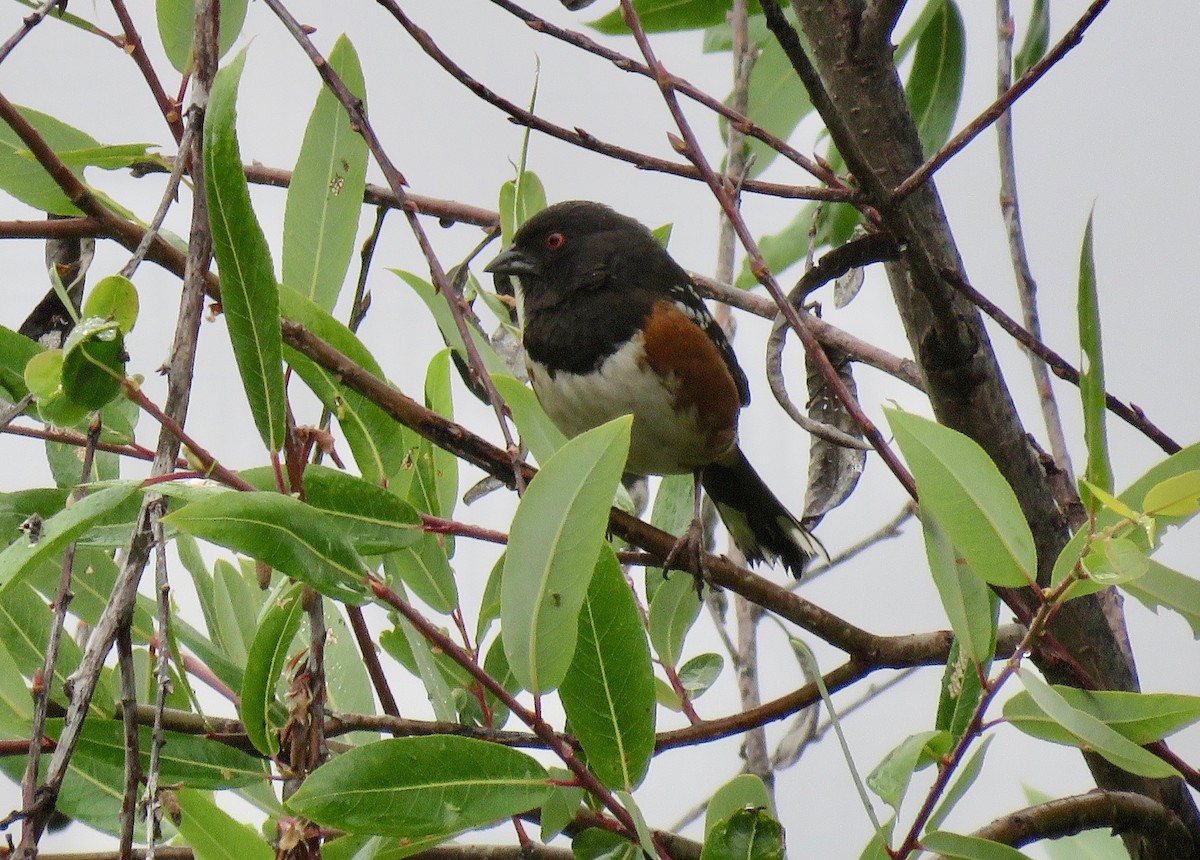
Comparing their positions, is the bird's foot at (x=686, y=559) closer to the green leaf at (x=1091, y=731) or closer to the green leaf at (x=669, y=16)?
the green leaf at (x=1091, y=731)

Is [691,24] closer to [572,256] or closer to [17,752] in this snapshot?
[572,256]

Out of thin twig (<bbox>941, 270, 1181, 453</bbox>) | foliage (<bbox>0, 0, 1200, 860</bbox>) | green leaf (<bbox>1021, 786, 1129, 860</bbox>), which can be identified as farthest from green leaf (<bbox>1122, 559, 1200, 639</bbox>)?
green leaf (<bbox>1021, 786, 1129, 860</bbox>)

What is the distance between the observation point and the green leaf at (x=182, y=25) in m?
1.62

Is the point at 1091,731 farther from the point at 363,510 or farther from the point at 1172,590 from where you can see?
the point at 363,510

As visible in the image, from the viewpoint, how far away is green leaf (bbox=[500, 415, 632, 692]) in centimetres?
97

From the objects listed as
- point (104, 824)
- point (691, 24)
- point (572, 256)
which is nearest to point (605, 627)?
point (104, 824)

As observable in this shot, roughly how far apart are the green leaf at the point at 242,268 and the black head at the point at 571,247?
4.37ft

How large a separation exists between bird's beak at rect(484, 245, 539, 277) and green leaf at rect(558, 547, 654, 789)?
1.37 meters

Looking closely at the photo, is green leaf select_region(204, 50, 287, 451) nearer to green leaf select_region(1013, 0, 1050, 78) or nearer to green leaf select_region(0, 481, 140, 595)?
green leaf select_region(0, 481, 140, 595)

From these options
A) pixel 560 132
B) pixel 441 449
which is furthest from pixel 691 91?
pixel 441 449

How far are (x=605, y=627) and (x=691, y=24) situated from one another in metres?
1.35

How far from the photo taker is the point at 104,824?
4.44 ft

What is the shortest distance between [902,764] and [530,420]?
26.0 inches

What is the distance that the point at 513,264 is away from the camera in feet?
8.09
